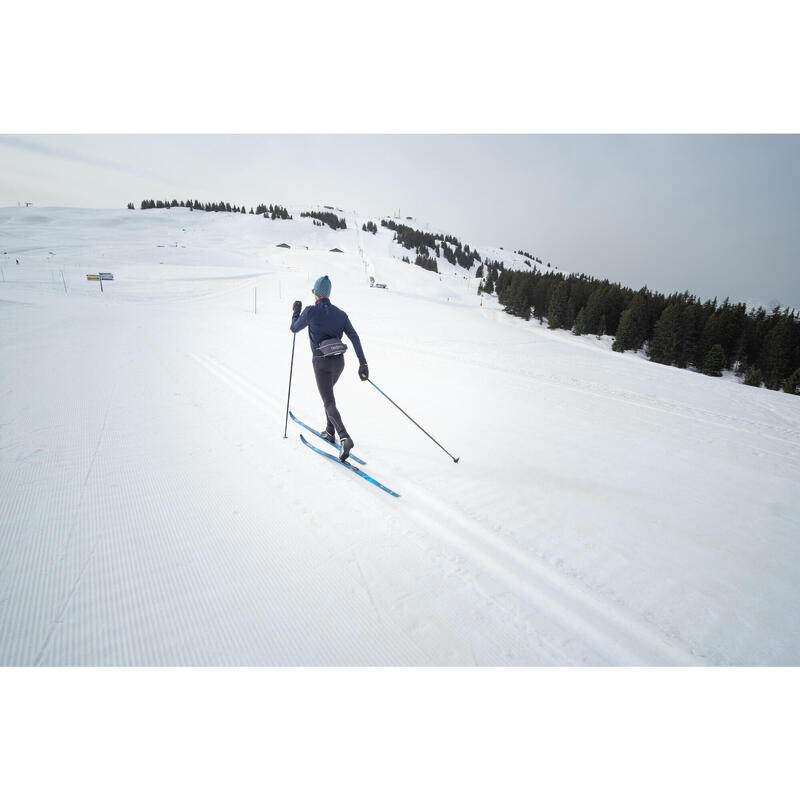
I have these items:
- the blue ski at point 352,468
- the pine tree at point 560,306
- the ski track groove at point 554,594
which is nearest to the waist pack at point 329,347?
the blue ski at point 352,468

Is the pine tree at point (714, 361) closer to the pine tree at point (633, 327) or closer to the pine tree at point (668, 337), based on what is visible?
the pine tree at point (668, 337)

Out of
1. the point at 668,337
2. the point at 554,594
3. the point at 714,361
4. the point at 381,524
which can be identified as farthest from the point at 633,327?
the point at 381,524

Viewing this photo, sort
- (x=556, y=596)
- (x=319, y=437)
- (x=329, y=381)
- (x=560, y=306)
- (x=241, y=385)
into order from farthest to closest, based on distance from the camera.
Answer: (x=560, y=306) → (x=241, y=385) → (x=319, y=437) → (x=329, y=381) → (x=556, y=596)

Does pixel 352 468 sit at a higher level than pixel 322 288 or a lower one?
lower

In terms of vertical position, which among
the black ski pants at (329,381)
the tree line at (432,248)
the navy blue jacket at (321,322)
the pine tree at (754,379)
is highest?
the tree line at (432,248)

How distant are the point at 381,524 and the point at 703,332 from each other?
26094 mm

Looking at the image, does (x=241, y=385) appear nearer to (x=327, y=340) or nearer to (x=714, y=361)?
(x=327, y=340)

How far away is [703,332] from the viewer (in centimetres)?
2053

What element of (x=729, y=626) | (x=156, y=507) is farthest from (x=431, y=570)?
(x=156, y=507)

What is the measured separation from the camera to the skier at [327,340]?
4.13 meters

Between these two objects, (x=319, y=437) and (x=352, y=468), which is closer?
(x=352, y=468)

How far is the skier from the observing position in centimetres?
413

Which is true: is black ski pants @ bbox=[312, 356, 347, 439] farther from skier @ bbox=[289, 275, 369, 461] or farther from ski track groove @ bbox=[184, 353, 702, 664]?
ski track groove @ bbox=[184, 353, 702, 664]

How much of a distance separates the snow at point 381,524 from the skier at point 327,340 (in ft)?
1.76
